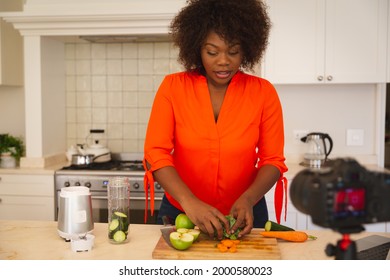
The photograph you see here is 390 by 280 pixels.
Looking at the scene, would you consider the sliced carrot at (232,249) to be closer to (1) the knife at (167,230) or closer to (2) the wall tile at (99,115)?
(1) the knife at (167,230)

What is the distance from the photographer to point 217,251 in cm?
89

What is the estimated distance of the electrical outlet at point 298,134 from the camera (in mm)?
2334

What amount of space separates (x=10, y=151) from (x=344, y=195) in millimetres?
2155

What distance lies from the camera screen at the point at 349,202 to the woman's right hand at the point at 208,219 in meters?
0.55

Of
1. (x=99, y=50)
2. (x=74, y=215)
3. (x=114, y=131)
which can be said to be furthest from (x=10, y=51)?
(x=74, y=215)

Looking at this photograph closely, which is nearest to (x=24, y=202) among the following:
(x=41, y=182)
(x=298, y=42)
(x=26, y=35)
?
(x=41, y=182)

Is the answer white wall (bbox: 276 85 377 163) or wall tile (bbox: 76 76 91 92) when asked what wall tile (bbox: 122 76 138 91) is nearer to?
wall tile (bbox: 76 76 91 92)

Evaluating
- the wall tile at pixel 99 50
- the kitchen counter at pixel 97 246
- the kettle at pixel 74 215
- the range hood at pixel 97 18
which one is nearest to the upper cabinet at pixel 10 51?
the range hood at pixel 97 18

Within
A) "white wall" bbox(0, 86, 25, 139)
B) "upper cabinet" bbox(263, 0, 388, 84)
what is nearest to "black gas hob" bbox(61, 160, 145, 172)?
"white wall" bbox(0, 86, 25, 139)

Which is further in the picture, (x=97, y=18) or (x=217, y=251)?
(x=97, y=18)

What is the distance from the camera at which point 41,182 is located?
2139mm

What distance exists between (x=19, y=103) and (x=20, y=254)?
1808mm

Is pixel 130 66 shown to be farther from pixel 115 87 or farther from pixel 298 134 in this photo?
pixel 298 134

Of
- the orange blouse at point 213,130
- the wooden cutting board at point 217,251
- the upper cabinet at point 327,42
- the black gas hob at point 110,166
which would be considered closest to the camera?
the wooden cutting board at point 217,251
